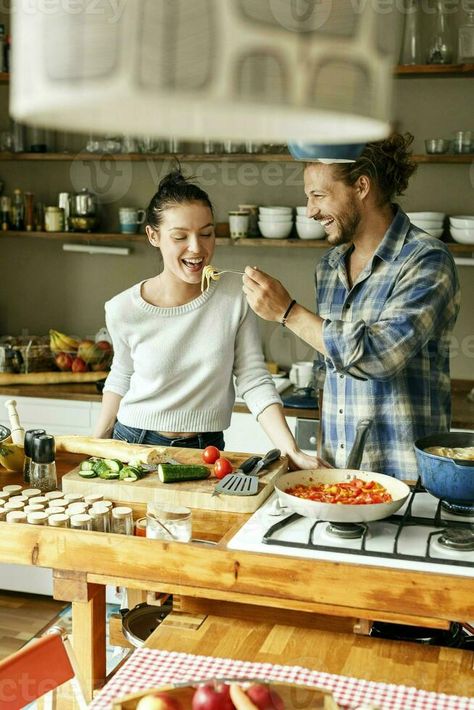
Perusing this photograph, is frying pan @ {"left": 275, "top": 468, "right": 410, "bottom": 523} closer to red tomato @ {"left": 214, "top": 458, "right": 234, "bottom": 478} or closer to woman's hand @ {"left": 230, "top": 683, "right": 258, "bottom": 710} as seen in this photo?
red tomato @ {"left": 214, "top": 458, "right": 234, "bottom": 478}

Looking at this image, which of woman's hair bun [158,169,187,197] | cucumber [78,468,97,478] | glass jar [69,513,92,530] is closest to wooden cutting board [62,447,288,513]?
cucumber [78,468,97,478]

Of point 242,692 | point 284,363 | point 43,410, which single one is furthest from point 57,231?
point 242,692

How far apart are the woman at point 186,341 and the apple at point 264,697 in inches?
54.4

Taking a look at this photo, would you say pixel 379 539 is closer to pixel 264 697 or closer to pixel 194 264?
pixel 264 697

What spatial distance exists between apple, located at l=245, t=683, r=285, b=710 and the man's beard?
1.57 m

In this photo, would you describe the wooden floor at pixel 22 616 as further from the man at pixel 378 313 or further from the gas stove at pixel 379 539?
the gas stove at pixel 379 539

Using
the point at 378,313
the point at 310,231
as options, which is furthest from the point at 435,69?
the point at 378,313

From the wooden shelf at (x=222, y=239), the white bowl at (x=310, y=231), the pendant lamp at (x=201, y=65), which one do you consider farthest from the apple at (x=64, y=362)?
the pendant lamp at (x=201, y=65)

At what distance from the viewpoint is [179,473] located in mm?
2197

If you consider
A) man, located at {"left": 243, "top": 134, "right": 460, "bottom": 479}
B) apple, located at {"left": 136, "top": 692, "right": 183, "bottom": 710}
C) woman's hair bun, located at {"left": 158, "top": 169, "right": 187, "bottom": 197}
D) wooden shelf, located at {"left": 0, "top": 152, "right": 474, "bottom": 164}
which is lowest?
apple, located at {"left": 136, "top": 692, "right": 183, "bottom": 710}

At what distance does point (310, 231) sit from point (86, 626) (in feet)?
8.41

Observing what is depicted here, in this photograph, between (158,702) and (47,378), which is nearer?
(158,702)

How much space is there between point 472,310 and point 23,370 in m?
2.17

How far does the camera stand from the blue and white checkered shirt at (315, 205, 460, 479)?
2.26 metres
